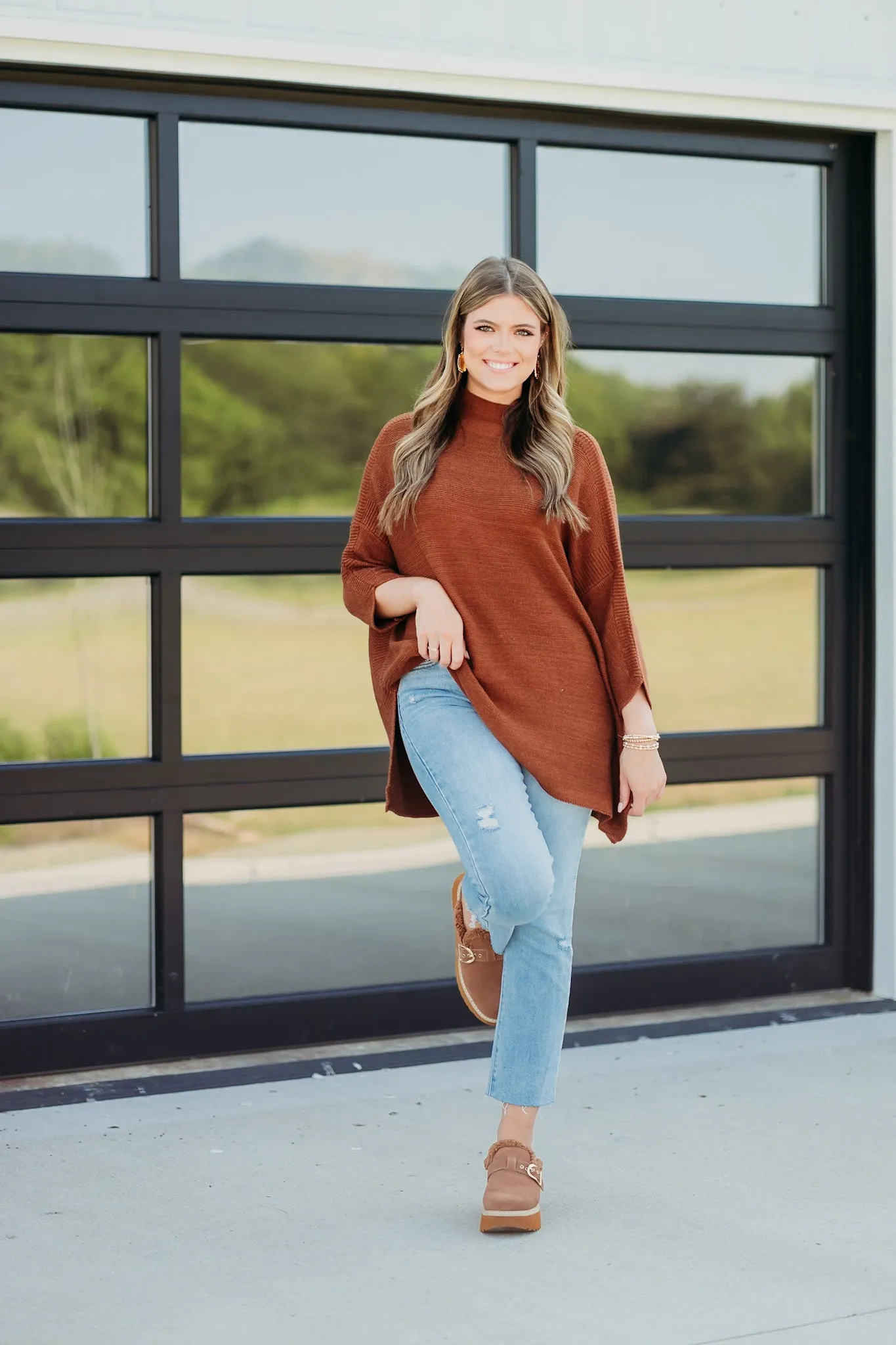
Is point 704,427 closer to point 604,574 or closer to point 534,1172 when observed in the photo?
point 604,574

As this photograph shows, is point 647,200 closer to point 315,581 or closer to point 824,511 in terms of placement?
point 824,511

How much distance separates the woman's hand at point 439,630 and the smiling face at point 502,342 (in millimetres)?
384

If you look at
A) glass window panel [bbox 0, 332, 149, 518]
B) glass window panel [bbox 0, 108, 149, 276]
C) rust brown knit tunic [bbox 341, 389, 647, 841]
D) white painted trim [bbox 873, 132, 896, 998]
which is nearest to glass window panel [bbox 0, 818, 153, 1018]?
glass window panel [bbox 0, 332, 149, 518]

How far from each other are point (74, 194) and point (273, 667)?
119cm

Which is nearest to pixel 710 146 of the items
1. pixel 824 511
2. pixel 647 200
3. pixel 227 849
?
pixel 647 200

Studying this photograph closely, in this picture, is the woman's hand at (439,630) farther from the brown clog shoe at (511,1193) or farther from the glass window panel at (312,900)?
the glass window panel at (312,900)

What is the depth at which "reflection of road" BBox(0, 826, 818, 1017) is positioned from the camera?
3834 mm

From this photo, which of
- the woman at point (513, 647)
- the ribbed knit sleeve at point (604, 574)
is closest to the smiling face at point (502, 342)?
the woman at point (513, 647)

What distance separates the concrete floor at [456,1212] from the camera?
2.46 m

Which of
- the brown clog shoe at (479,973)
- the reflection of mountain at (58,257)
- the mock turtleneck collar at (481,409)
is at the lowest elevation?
the brown clog shoe at (479,973)

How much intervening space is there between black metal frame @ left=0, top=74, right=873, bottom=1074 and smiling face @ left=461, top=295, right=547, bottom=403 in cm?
115

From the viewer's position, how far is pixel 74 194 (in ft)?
12.1

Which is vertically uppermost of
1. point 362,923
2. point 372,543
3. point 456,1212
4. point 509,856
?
point 372,543

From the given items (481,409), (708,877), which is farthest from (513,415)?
(708,877)
